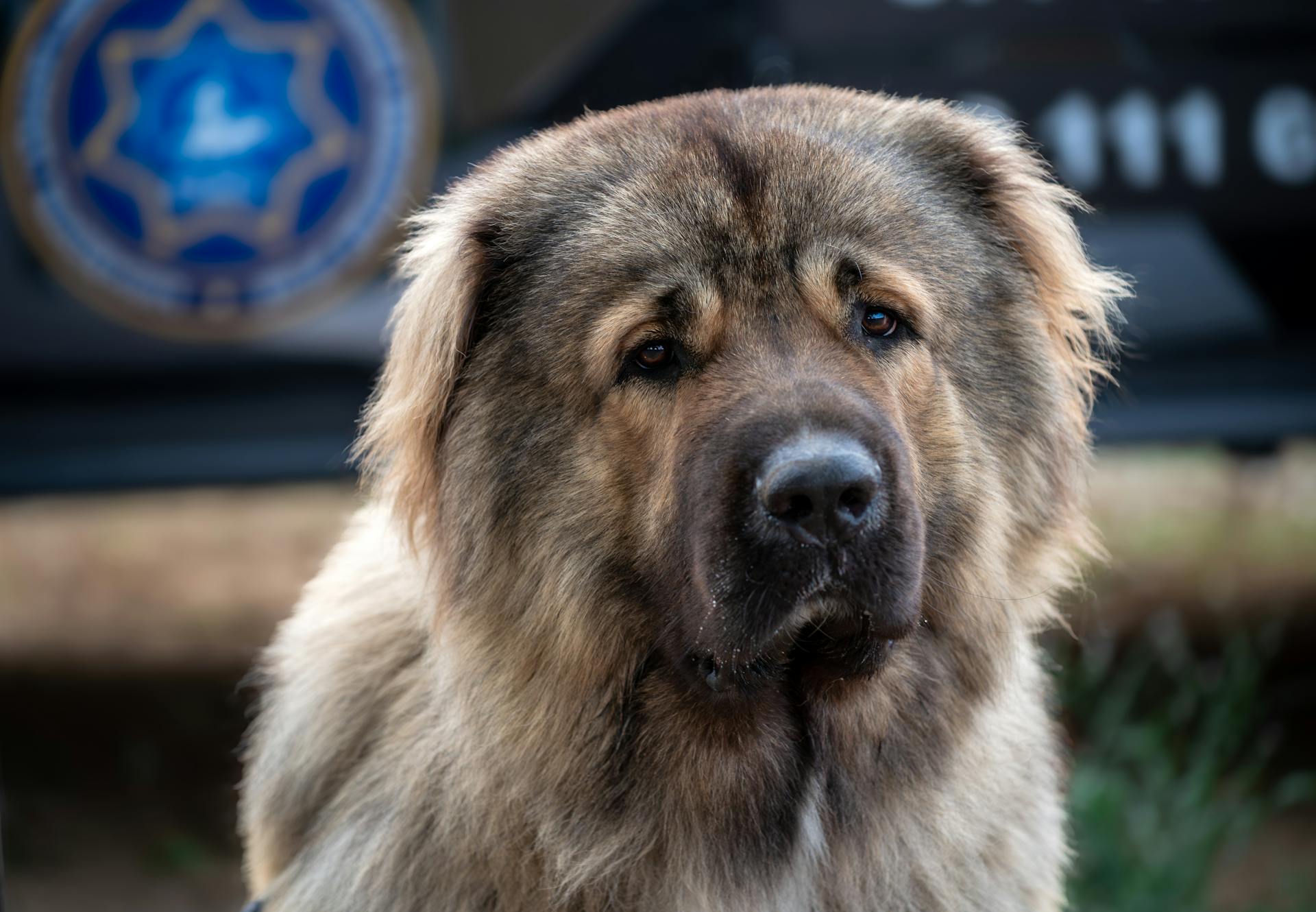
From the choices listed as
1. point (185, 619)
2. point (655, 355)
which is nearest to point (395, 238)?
point (655, 355)

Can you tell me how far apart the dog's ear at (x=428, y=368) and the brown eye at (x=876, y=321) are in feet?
2.80

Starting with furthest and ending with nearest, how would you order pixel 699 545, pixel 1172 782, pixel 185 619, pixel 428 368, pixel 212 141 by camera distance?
pixel 185 619, pixel 1172 782, pixel 212 141, pixel 428 368, pixel 699 545

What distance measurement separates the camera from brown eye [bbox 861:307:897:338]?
2854mm

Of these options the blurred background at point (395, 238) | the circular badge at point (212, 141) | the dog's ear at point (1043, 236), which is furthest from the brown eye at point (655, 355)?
the blurred background at point (395, 238)

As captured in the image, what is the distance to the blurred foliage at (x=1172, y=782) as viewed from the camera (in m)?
4.73

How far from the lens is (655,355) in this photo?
2828 millimetres

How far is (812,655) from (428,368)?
3.45ft

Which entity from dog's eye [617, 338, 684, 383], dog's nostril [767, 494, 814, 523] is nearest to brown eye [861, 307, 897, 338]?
dog's eye [617, 338, 684, 383]

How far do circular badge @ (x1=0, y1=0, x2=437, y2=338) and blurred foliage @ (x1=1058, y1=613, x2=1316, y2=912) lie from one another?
10.6ft

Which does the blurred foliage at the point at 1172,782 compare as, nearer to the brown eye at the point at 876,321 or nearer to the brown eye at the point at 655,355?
the brown eye at the point at 876,321

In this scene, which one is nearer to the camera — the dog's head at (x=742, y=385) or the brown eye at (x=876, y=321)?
the dog's head at (x=742, y=385)

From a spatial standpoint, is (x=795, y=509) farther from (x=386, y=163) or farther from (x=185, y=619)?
(x=185, y=619)

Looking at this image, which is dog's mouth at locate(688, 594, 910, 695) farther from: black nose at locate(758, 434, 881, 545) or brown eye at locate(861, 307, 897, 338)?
brown eye at locate(861, 307, 897, 338)

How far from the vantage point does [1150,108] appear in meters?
5.37
